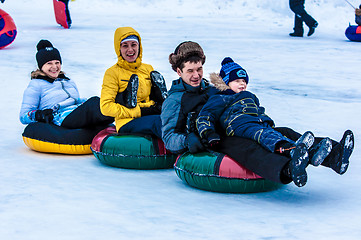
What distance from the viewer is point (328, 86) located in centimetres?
844

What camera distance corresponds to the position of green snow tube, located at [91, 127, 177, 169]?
175 inches

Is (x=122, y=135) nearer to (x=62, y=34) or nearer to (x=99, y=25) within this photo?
(x=62, y=34)

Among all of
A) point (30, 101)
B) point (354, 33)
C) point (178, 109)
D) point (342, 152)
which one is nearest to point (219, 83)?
point (178, 109)

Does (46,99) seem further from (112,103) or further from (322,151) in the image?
(322,151)

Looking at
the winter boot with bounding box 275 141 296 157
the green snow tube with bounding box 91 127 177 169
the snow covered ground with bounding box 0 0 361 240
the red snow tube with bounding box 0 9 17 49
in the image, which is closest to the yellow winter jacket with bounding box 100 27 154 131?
the green snow tube with bounding box 91 127 177 169

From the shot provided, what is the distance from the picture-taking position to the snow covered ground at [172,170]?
311 centimetres

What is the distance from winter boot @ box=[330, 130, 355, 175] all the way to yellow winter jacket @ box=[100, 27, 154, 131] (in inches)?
69.3

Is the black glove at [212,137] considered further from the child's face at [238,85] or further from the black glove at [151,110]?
the black glove at [151,110]

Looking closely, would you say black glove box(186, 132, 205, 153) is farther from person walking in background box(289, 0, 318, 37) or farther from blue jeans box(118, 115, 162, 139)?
person walking in background box(289, 0, 318, 37)

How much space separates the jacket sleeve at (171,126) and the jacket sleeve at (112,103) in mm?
523

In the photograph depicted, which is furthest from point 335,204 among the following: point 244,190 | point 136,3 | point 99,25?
point 136,3

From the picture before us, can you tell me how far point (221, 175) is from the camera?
12.3ft

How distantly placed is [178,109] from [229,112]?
442 mm

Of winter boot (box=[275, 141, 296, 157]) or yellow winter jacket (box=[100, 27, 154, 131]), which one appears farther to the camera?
yellow winter jacket (box=[100, 27, 154, 131])
